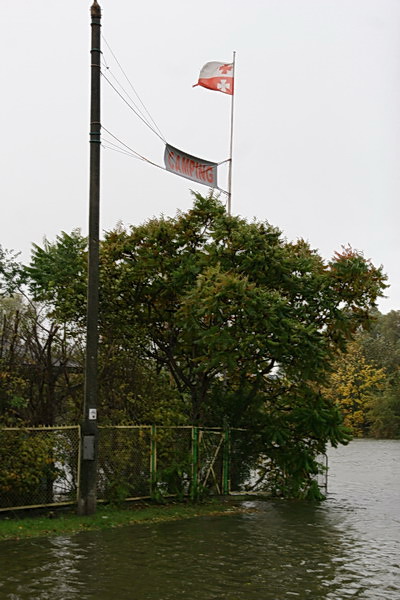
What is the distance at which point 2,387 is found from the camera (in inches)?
606

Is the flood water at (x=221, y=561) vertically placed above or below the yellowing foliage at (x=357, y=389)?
below

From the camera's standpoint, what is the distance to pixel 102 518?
1444 cm

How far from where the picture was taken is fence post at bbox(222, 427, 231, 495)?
Answer: 19125 millimetres

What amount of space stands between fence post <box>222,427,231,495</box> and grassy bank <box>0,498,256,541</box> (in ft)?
5.07

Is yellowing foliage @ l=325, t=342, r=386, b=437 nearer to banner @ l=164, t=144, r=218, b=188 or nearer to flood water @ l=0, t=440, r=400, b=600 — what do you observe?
banner @ l=164, t=144, r=218, b=188

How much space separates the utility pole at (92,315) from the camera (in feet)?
48.0

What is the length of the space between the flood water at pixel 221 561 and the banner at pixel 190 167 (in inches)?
363

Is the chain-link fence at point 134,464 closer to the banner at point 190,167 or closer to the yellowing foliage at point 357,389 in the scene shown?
the banner at point 190,167

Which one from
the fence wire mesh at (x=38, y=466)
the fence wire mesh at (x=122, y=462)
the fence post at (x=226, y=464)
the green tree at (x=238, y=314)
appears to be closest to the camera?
the fence wire mesh at (x=38, y=466)

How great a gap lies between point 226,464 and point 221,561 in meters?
8.25

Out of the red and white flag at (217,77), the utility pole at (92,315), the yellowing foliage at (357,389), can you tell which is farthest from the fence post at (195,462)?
the yellowing foliage at (357,389)

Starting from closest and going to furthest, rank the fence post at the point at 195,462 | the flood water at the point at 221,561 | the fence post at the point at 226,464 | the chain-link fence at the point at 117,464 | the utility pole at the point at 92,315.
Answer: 1. the flood water at the point at 221,561
2. the chain-link fence at the point at 117,464
3. the utility pole at the point at 92,315
4. the fence post at the point at 195,462
5. the fence post at the point at 226,464

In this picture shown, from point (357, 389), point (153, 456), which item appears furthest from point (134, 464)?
point (357, 389)

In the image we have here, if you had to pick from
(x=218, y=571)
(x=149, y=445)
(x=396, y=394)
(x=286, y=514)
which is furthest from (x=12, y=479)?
(x=396, y=394)
